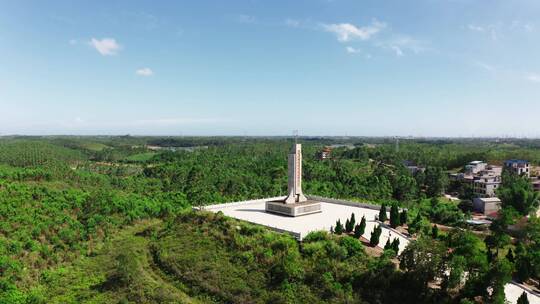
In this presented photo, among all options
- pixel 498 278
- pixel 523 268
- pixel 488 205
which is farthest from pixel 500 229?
pixel 498 278

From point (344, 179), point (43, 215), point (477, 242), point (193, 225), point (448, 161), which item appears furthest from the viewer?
point (448, 161)

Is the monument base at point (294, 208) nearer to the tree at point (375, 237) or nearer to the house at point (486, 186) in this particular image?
the tree at point (375, 237)

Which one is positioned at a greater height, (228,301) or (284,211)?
(284,211)

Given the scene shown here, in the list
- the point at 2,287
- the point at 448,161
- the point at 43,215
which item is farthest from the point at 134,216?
the point at 448,161

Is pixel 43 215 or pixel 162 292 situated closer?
pixel 162 292

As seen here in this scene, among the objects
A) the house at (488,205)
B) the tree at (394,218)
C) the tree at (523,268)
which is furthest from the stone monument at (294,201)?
the house at (488,205)

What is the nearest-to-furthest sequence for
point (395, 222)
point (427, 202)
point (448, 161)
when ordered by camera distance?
point (395, 222)
point (427, 202)
point (448, 161)

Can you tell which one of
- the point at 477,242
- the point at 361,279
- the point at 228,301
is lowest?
the point at 228,301

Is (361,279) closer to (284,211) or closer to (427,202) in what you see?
(284,211)

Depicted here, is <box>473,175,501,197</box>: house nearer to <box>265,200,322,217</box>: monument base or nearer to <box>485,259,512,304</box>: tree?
<box>265,200,322,217</box>: monument base
